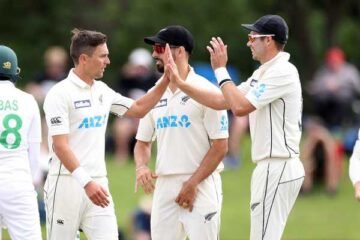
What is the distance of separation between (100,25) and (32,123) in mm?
19806

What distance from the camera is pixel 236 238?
60.8ft

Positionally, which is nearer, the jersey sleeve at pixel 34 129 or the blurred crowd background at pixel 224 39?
the jersey sleeve at pixel 34 129

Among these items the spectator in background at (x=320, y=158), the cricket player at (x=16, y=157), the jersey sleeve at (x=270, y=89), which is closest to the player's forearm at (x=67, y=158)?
the cricket player at (x=16, y=157)

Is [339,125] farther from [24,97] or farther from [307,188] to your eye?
[24,97]

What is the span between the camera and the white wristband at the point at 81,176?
36.2 ft

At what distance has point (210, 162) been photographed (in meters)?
11.4

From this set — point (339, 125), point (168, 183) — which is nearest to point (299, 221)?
point (339, 125)

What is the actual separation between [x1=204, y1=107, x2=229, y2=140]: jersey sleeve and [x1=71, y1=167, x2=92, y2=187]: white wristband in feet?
3.84

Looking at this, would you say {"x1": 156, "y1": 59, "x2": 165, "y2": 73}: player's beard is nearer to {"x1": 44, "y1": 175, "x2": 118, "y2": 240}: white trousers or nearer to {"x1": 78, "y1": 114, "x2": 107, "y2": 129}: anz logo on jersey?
{"x1": 78, "y1": 114, "x2": 107, "y2": 129}: anz logo on jersey

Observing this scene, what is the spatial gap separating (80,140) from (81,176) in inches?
18.0

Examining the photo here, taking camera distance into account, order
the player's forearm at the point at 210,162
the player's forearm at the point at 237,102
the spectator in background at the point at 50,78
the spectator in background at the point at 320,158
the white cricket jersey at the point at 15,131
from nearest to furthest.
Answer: the player's forearm at the point at 237,102 → the white cricket jersey at the point at 15,131 → the player's forearm at the point at 210,162 → the spectator in background at the point at 50,78 → the spectator in background at the point at 320,158

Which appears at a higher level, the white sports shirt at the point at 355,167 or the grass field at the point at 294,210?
the white sports shirt at the point at 355,167

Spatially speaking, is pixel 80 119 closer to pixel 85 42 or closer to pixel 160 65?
pixel 85 42

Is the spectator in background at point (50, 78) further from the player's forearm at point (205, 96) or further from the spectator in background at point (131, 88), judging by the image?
the player's forearm at point (205, 96)
